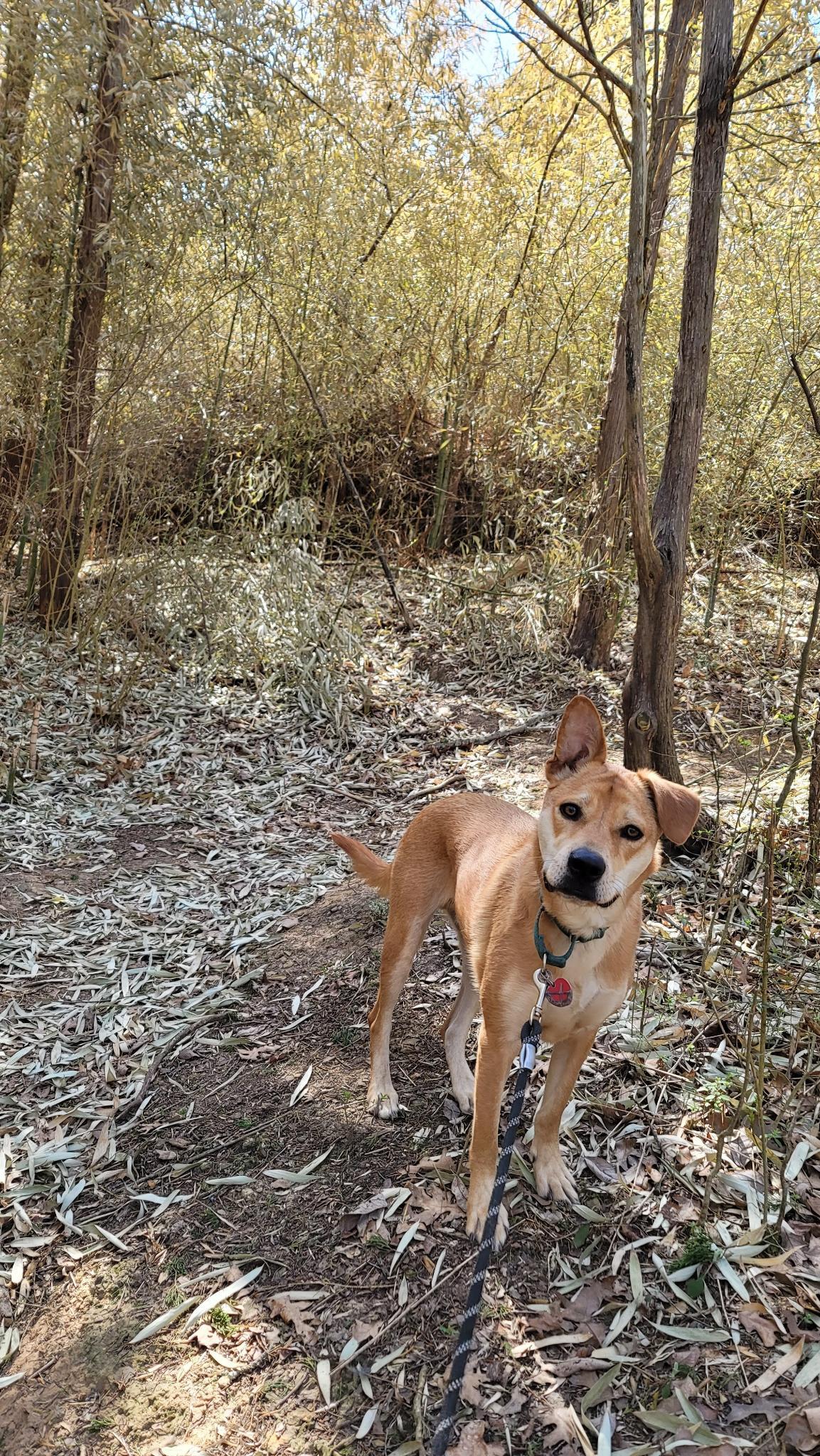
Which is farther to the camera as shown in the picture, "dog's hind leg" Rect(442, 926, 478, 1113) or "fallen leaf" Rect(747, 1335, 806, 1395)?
"dog's hind leg" Rect(442, 926, 478, 1113)

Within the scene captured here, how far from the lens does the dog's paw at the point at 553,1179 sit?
7.55 ft

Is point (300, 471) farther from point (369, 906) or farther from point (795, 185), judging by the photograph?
point (369, 906)

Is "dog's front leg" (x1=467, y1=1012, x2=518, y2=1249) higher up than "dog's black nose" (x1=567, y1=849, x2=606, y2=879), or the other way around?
"dog's black nose" (x1=567, y1=849, x2=606, y2=879)

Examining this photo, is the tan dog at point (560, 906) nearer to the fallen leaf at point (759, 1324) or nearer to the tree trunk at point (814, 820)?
the fallen leaf at point (759, 1324)

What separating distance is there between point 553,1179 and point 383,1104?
0.51 metres

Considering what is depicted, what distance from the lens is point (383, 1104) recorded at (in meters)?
2.58

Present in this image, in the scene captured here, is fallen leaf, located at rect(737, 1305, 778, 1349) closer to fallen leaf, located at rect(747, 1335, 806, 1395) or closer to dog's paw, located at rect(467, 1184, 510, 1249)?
fallen leaf, located at rect(747, 1335, 806, 1395)

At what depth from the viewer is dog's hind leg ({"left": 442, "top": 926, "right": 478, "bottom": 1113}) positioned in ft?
8.61

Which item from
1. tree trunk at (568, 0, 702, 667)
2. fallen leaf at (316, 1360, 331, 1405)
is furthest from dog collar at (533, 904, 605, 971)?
tree trunk at (568, 0, 702, 667)

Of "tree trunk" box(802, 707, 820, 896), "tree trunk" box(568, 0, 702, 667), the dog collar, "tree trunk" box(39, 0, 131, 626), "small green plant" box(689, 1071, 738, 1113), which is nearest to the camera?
the dog collar

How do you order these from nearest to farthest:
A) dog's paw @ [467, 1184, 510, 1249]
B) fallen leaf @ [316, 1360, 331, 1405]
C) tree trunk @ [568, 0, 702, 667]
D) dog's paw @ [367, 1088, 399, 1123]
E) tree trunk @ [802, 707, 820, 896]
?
fallen leaf @ [316, 1360, 331, 1405], dog's paw @ [467, 1184, 510, 1249], dog's paw @ [367, 1088, 399, 1123], tree trunk @ [802, 707, 820, 896], tree trunk @ [568, 0, 702, 667]

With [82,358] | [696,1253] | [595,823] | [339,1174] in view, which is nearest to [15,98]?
[82,358]

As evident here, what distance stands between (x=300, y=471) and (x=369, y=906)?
179 inches

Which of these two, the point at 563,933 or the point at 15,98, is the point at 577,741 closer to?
the point at 563,933
